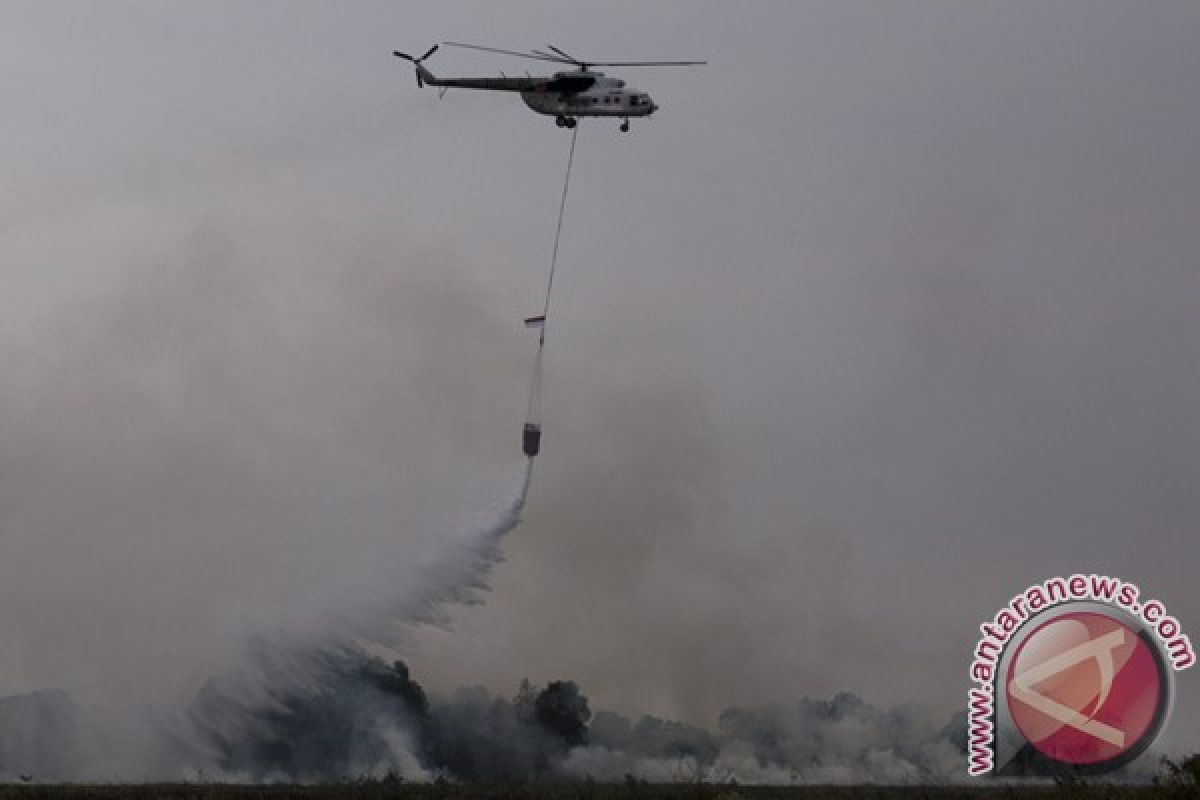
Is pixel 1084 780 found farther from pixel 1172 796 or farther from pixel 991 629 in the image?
pixel 1172 796

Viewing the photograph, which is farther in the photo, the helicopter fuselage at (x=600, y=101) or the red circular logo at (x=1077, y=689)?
the helicopter fuselage at (x=600, y=101)

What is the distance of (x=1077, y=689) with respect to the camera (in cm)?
12481

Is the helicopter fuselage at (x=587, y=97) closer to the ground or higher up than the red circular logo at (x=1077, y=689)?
higher up

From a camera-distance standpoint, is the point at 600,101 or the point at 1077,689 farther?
the point at 600,101

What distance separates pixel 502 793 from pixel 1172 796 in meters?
51.7

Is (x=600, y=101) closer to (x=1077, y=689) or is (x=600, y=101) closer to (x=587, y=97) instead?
(x=587, y=97)

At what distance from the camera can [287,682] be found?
6117 inches

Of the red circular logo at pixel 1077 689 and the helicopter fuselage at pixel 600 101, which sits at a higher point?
the helicopter fuselage at pixel 600 101

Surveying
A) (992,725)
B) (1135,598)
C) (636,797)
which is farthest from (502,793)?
(1135,598)

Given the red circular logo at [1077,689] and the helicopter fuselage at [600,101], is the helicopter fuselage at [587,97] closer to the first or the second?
the helicopter fuselage at [600,101]

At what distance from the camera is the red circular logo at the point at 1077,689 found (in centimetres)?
12369

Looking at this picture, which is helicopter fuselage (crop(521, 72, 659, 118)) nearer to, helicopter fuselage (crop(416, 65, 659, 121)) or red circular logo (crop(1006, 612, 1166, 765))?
helicopter fuselage (crop(416, 65, 659, 121))

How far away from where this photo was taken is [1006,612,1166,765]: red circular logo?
124 metres

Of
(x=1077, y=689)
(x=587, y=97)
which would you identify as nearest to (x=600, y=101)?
(x=587, y=97)
